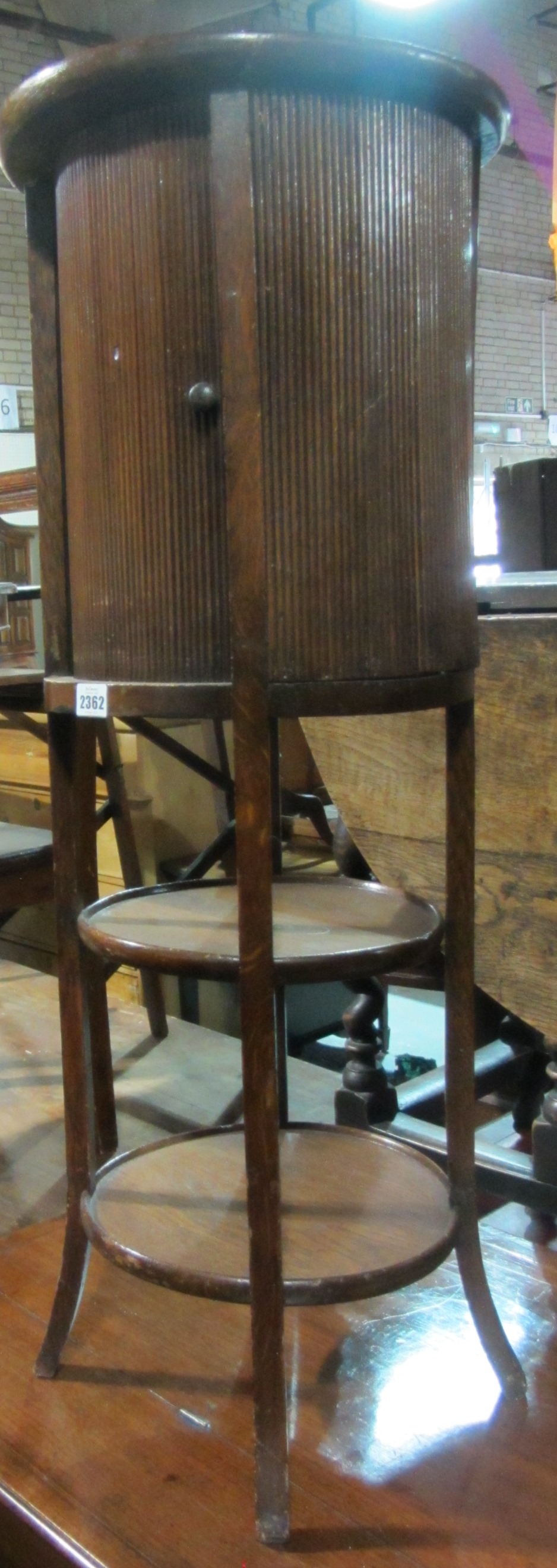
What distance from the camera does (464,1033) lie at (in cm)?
128

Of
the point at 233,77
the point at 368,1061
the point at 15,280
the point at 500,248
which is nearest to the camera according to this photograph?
the point at 233,77

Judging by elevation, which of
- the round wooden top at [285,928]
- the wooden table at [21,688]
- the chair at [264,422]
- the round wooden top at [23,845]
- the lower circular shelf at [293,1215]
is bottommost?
the lower circular shelf at [293,1215]

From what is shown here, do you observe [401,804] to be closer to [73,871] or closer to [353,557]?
[73,871]

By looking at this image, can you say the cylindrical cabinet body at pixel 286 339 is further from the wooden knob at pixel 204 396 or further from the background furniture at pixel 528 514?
the background furniture at pixel 528 514

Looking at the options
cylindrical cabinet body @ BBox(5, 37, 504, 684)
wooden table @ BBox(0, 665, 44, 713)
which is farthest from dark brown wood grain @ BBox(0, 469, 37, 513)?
cylindrical cabinet body @ BBox(5, 37, 504, 684)

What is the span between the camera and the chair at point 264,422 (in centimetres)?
98

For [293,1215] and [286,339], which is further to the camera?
[293,1215]

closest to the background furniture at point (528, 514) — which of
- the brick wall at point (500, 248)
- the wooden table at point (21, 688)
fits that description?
the wooden table at point (21, 688)

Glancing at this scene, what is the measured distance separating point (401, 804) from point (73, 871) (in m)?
0.62

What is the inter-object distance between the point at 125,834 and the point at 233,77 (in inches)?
68.6

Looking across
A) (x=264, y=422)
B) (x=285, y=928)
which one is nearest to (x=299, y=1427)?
(x=285, y=928)

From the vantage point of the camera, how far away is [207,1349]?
135 centimetres

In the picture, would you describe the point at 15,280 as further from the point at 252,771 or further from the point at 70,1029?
the point at 252,771

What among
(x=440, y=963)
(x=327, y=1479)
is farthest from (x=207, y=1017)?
(x=327, y=1479)
